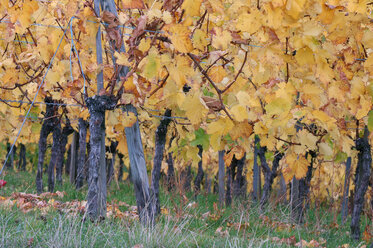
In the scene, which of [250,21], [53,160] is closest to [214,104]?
[250,21]

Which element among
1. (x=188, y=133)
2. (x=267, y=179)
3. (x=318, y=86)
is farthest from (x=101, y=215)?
(x=267, y=179)

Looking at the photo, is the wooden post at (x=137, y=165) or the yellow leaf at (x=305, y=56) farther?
the wooden post at (x=137, y=165)

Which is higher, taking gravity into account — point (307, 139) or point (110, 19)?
point (110, 19)

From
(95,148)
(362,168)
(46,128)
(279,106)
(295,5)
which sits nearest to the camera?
(295,5)

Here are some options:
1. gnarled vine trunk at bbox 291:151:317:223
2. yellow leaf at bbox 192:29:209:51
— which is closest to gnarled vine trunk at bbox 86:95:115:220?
yellow leaf at bbox 192:29:209:51

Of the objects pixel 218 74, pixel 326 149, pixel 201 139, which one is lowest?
pixel 326 149

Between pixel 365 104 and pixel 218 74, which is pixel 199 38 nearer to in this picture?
pixel 218 74

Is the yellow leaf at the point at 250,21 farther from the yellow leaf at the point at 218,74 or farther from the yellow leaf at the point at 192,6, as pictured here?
the yellow leaf at the point at 218,74

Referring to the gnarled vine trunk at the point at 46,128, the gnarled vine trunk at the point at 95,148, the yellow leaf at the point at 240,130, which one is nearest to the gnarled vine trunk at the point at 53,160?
the gnarled vine trunk at the point at 46,128

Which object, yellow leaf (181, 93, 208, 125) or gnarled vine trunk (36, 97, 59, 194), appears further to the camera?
gnarled vine trunk (36, 97, 59, 194)

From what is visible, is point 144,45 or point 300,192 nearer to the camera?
point 144,45

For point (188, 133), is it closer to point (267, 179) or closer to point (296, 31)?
point (296, 31)

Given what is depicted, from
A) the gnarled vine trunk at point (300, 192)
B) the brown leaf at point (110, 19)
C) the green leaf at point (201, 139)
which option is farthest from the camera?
the gnarled vine trunk at point (300, 192)

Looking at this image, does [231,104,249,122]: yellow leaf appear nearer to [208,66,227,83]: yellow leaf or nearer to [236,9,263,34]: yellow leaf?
[236,9,263,34]: yellow leaf
